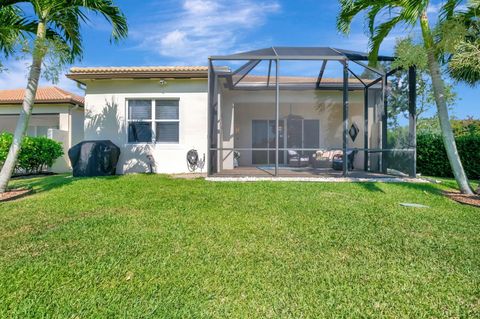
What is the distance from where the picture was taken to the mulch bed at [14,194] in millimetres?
7385

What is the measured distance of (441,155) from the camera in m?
13.4

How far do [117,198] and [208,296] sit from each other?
5178mm

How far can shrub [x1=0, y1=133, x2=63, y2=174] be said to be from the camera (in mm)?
12146

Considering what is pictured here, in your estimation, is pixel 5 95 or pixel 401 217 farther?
pixel 5 95

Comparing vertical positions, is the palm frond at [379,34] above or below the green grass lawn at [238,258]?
above

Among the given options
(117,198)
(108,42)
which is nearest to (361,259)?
(117,198)

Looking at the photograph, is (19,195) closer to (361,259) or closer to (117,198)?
(117,198)

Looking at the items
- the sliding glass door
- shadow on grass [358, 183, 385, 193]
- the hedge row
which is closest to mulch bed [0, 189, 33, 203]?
the sliding glass door

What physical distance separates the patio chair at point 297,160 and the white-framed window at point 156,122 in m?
4.83

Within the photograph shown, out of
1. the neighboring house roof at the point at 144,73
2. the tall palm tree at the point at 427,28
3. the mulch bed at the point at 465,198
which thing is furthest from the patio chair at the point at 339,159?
the neighboring house roof at the point at 144,73

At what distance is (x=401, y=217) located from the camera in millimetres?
5785

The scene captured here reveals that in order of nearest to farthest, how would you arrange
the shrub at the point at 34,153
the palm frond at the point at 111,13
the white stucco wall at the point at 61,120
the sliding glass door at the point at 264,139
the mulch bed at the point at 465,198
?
the mulch bed at the point at 465,198, the palm frond at the point at 111,13, the shrub at the point at 34,153, the sliding glass door at the point at 264,139, the white stucco wall at the point at 61,120

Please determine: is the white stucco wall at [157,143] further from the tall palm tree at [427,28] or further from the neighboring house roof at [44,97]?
the tall palm tree at [427,28]

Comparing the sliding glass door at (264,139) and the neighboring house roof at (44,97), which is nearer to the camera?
the sliding glass door at (264,139)
